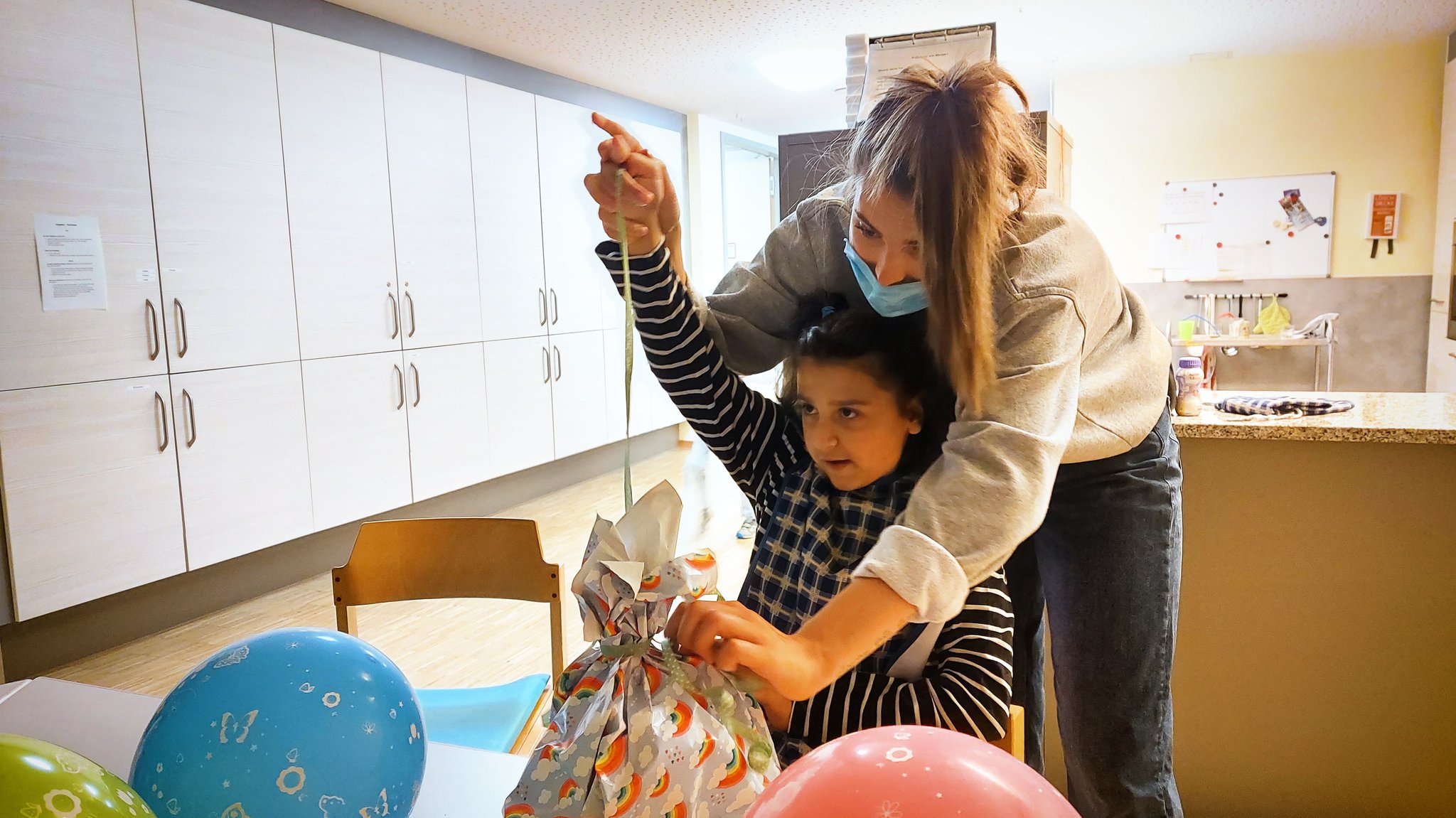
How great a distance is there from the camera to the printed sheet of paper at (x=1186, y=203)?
5914mm

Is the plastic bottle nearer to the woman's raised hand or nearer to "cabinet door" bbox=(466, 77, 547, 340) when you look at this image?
the woman's raised hand

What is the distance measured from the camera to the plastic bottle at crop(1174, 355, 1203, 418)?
191 cm

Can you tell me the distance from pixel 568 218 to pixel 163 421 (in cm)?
274

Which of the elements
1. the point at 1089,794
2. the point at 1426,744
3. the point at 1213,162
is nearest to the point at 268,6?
the point at 1089,794

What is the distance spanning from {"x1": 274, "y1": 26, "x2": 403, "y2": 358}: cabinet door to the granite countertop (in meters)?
3.38

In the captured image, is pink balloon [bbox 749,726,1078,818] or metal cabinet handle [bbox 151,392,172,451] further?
metal cabinet handle [bbox 151,392,172,451]

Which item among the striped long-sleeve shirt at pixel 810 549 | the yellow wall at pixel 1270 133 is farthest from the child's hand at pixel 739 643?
the yellow wall at pixel 1270 133

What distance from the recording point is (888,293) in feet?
3.20

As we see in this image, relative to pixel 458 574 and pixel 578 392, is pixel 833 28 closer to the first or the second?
pixel 578 392

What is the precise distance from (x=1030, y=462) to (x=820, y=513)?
0.32m

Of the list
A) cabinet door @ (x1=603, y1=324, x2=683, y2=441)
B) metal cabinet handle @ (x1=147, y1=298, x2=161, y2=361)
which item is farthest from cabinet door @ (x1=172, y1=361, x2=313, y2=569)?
cabinet door @ (x1=603, y1=324, x2=683, y2=441)

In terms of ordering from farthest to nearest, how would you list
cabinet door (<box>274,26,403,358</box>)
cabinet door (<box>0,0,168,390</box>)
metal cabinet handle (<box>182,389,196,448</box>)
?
cabinet door (<box>274,26,403,358</box>), metal cabinet handle (<box>182,389,196,448</box>), cabinet door (<box>0,0,168,390</box>)

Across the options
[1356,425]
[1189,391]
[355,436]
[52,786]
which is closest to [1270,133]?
[1189,391]

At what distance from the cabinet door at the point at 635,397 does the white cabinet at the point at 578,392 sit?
0.19ft
